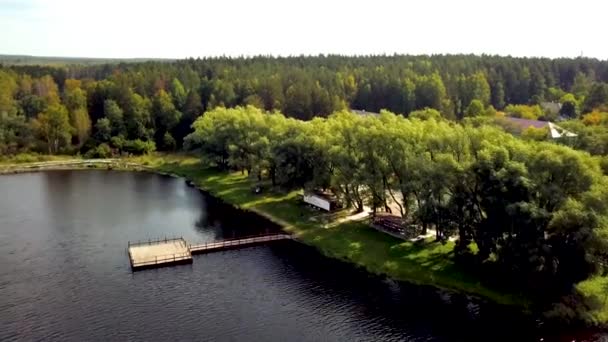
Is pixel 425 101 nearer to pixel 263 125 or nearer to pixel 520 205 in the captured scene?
pixel 263 125

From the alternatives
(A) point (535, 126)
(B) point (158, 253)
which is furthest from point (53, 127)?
(A) point (535, 126)

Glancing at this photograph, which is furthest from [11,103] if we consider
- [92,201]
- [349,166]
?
[349,166]

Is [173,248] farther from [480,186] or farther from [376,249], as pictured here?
[480,186]

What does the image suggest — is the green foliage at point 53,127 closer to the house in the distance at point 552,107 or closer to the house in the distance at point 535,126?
the house in the distance at point 535,126

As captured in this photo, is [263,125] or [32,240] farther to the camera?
[263,125]

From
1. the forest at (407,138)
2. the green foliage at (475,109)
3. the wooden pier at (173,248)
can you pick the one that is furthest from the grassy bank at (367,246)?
the green foliage at (475,109)
